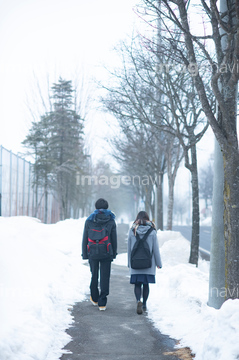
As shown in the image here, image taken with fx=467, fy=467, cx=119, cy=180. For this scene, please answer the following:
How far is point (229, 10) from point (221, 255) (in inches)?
138

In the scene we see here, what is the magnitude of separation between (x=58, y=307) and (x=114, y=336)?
1597 mm

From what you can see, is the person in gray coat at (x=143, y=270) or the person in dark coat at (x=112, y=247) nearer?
the person in gray coat at (x=143, y=270)

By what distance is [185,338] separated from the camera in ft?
19.0

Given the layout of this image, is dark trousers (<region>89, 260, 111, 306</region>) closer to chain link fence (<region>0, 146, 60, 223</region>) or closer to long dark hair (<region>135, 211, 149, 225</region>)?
long dark hair (<region>135, 211, 149, 225</region>)

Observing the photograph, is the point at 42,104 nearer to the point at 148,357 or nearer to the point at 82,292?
the point at 82,292

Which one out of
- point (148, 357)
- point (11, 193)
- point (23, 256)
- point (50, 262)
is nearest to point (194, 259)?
point (50, 262)

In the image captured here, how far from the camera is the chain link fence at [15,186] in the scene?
2558 cm

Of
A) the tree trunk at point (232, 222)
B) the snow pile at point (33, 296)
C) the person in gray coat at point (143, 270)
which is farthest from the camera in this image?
the person in gray coat at point (143, 270)

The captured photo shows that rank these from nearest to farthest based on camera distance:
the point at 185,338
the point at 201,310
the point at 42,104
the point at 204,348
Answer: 1. the point at 204,348
2. the point at 185,338
3. the point at 201,310
4. the point at 42,104

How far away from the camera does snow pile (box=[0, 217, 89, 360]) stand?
4836 millimetres

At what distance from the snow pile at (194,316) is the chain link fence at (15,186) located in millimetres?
15708

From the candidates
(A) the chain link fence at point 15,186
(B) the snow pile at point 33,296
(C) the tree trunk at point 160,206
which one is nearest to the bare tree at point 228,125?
(B) the snow pile at point 33,296

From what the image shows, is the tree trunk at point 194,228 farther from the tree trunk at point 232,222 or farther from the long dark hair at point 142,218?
the tree trunk at point 232,222

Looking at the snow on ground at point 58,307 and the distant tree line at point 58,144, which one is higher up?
the distant tree line at point 58,144
